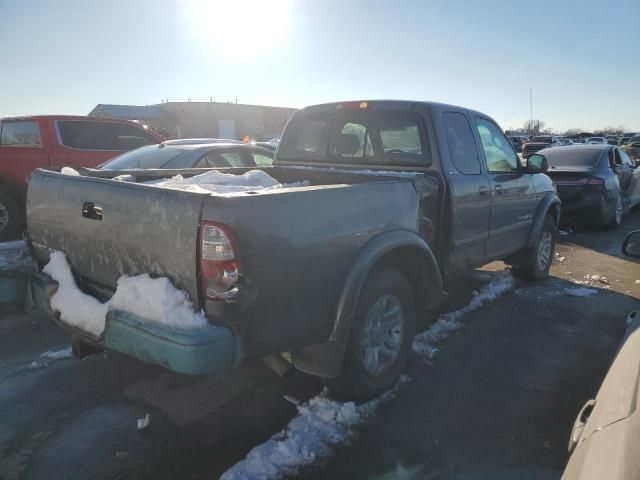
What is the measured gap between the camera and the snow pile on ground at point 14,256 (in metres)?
5.95

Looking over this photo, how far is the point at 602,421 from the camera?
67.1 inches

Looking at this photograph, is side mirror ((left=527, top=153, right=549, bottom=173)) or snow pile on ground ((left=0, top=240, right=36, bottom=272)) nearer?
side mirror ((left=527, top=153, right=549, bottom=173))

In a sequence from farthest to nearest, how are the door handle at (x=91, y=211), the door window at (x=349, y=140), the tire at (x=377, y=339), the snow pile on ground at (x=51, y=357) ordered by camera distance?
the door window at (x=349, y=140)
the snow pile on ground at (x=51, y=357)
the tire at (x=377, y=339)
the door handle at (x=91, y=211)

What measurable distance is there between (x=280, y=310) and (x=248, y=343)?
23 cm

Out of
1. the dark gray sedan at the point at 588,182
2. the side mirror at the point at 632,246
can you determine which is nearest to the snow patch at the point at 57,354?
the side mirror at the point at 632,246

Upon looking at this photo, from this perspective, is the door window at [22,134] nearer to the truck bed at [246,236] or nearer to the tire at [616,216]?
the truck bed at [246,236]

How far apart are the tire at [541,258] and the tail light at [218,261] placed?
4.67 metres

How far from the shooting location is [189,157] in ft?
21.5

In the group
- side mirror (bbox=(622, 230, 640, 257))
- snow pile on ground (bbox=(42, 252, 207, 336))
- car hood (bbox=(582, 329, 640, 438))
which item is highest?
side mirror (bbox=(622, 230, 640, 257))

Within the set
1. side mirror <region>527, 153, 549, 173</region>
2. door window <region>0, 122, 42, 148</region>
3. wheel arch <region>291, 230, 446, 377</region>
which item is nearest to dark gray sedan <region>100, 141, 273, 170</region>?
door window <region>0, 122, 42, 148</region>

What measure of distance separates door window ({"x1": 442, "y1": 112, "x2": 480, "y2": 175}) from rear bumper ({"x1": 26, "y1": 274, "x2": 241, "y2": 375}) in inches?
105

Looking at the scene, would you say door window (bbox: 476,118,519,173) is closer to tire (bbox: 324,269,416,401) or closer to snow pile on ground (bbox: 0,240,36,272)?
tire (bbox: 324,269,416,401)

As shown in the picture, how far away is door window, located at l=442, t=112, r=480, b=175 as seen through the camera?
13.8 ft

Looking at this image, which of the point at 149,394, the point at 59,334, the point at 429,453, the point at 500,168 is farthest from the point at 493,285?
the point at 59,334
